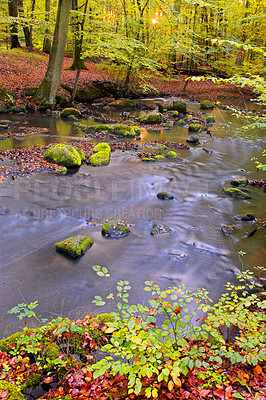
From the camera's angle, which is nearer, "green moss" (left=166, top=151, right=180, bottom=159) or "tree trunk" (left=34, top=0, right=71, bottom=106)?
"green moss" (left=166, top=151, right=180, bottom=159)

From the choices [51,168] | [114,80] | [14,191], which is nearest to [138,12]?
[114,80]

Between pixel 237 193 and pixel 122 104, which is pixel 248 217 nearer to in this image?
pixel 237 193

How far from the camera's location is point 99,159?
11.0 metres

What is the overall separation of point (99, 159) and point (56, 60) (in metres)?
9.56

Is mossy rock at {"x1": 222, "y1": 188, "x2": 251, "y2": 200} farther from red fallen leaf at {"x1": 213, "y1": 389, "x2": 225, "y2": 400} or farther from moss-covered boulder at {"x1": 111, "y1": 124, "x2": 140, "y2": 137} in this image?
moss-covered boulder at {"x1": 111, "y1": 124, "x2": 140, "y2": 137}

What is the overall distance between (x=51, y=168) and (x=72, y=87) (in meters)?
13.0

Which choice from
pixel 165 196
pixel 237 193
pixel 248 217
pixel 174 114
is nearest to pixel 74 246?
pixel 165 196

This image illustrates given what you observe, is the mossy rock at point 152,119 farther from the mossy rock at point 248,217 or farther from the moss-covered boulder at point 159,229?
the moss-covered boulder at point 159,229

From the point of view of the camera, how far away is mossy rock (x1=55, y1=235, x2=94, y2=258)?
5.61 meters

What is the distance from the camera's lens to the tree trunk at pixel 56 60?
50.6 ft

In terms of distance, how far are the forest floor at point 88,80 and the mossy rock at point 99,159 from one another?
22.2 ft

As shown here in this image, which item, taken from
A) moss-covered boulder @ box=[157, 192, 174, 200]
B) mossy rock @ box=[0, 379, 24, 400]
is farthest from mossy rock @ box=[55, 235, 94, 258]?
moss-covered boulder @ box=[157, 192, 174, 200]

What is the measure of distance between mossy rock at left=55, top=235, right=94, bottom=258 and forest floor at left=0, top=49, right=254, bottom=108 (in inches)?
442

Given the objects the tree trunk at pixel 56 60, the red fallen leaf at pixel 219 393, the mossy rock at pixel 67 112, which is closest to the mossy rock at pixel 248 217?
the red fallen leaf at pixel 219 393
